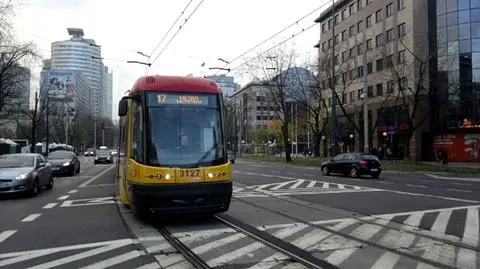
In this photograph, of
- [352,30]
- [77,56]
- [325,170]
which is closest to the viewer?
[325,170]

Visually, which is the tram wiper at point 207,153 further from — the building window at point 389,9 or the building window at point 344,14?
the building window at point 344,14

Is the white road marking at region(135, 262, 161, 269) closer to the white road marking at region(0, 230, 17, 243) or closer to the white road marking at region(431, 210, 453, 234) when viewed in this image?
the white road marking at region(0, 230, 17, 243)

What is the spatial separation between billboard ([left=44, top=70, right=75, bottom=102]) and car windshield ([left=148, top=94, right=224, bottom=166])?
51.7 metres

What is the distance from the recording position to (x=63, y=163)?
31.1 m

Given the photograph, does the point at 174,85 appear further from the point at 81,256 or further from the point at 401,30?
the point at 401,30

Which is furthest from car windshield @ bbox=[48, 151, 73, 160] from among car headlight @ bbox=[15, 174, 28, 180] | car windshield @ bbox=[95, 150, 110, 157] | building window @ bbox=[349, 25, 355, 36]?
building window @ bbox=[349, 25, 355, 36]

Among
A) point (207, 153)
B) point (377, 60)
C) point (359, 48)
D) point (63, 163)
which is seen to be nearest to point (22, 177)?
point (207, 153)

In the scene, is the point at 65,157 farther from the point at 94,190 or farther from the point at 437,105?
the point at 437,105

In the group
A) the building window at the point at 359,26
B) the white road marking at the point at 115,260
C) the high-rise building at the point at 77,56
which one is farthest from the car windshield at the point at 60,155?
the building window at the point at 359,26

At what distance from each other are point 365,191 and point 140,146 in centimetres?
1163

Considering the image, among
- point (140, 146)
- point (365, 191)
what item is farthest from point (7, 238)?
point (365, 191)

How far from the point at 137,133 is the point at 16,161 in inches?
382

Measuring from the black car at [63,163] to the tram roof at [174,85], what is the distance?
2105 cm

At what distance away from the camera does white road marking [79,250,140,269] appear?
24.5 feet
